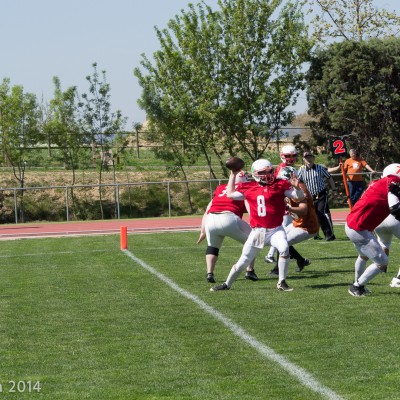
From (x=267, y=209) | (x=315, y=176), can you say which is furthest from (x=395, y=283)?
(x=315, y=176)

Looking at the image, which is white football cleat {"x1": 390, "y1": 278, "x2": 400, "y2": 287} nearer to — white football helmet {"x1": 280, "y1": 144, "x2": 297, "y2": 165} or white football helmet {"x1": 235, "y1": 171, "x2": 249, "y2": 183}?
white football helmet {"x1": 235, "y1": 171, "x2": 249, "y2": 183}

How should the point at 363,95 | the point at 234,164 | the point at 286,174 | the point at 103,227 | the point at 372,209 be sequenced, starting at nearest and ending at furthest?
the point at 372,209, the point at 286,174, the point at 234,164, the point at 103,227, the point at 363,95

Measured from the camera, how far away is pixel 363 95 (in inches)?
1671

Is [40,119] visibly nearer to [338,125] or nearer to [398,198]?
[338,125]

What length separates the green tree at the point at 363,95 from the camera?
42.2 m

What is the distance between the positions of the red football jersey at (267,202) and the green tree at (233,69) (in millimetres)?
28998

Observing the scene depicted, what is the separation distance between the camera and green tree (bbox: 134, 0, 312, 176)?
1666 inches

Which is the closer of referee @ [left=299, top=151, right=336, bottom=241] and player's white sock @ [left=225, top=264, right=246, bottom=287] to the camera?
player's white sock @ [left=225, top=264, right=246, bottom=287]

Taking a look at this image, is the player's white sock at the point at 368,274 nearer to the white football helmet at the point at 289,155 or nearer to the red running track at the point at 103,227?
the white football helmet at the point at 289,155

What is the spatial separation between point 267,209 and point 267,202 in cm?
10

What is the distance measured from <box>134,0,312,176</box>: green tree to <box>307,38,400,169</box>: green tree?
4.19 ft

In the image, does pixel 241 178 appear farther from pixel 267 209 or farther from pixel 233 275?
pixel 233 275

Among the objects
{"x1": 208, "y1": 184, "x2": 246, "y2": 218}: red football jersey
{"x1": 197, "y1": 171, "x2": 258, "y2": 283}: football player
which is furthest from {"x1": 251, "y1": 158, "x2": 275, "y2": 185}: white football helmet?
{"x1": 208, "y1": 184, "x2": 246, "y2": 218}: red football jersey

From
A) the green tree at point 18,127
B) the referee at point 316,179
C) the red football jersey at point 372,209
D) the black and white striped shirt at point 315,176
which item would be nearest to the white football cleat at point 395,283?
the red football jersey at point 372,209
